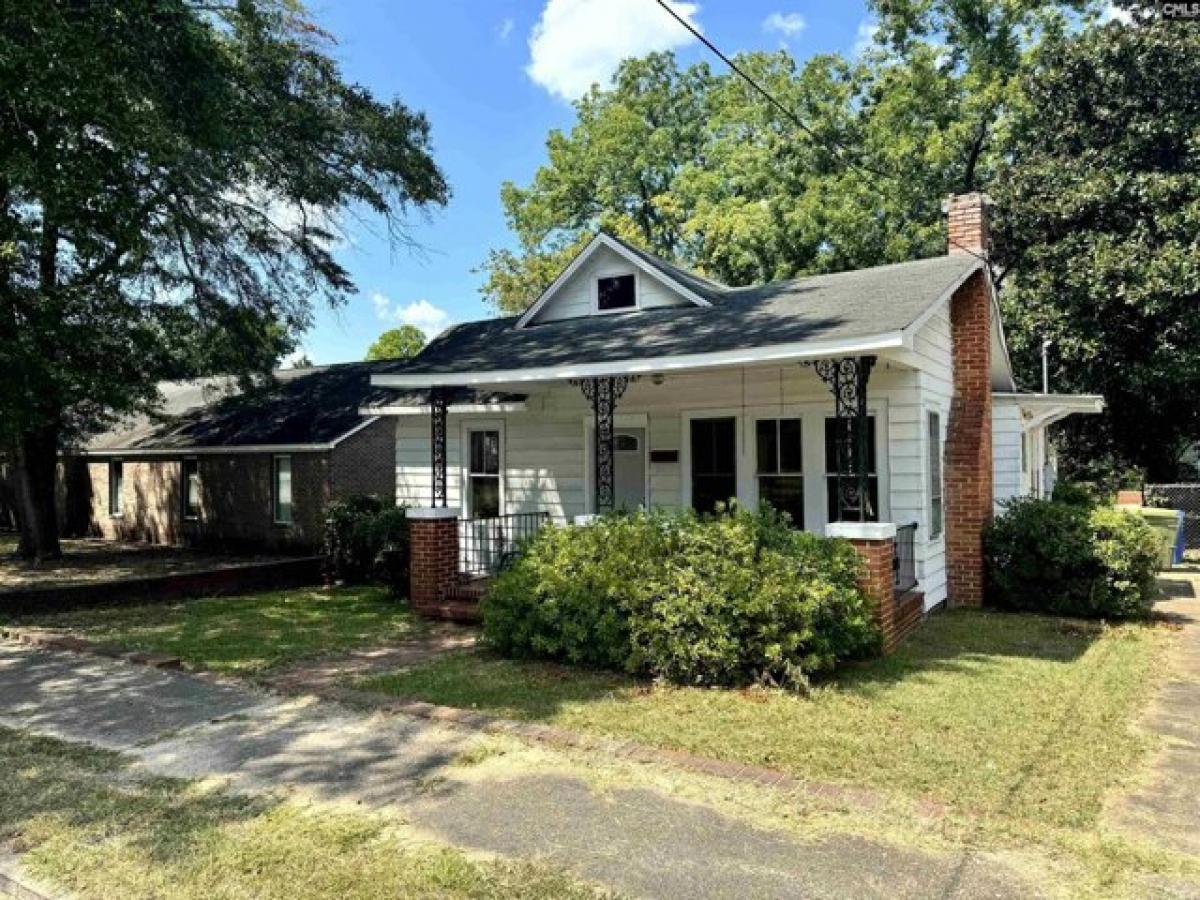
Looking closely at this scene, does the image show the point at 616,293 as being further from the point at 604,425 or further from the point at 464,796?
the point at 464,796

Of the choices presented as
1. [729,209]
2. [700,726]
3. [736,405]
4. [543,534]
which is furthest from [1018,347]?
[700,726]

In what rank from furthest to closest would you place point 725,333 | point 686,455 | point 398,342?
point 398,342, point 686,455, point 725,333

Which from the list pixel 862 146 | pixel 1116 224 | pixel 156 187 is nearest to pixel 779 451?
pixel 156 187

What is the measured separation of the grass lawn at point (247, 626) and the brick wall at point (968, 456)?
686 cm

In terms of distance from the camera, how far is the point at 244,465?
2028 centimetres

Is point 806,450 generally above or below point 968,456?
above

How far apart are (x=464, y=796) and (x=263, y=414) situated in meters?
19.3

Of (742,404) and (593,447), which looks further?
(593,447)

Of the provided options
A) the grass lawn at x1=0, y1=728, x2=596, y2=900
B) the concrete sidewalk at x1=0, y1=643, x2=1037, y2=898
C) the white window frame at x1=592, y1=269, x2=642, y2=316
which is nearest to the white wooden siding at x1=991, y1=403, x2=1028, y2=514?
the white window frame at x1=592, y1=269, x2=642, y2=316

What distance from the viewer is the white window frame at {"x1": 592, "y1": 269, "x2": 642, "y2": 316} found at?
Result: 12.6 metres

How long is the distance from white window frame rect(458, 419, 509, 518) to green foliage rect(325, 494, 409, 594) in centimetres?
97

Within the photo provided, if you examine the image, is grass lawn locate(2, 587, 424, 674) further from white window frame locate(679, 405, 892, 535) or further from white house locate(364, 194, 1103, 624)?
white window frame locate(679, 405, 892, 535)

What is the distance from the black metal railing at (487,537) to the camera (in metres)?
11.7

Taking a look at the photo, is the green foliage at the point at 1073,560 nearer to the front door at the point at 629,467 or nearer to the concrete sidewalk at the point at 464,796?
the front door at the point at 629,467
